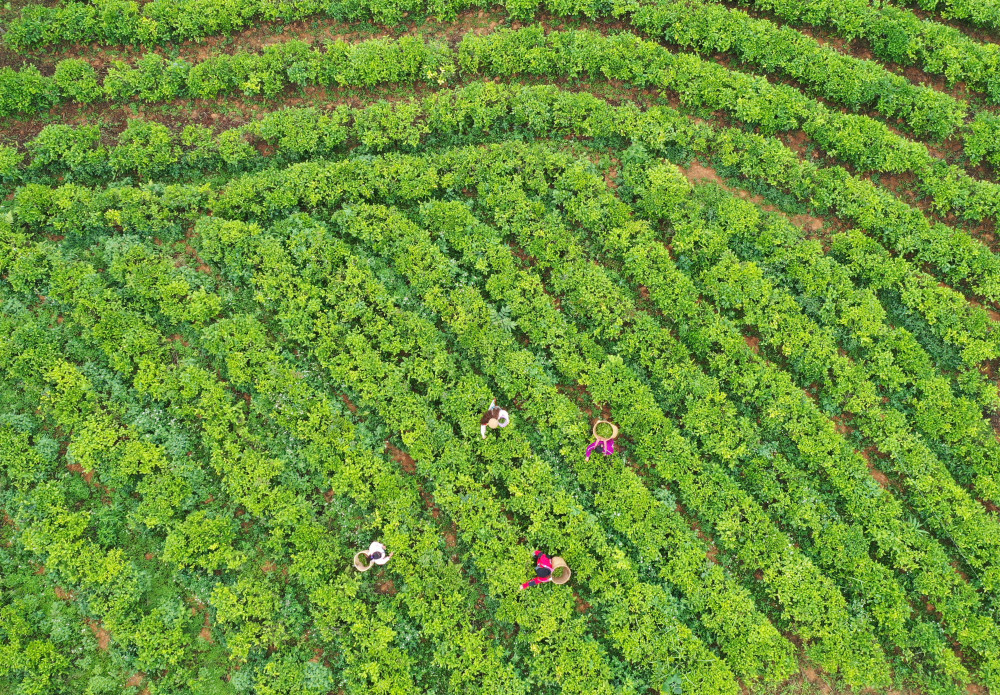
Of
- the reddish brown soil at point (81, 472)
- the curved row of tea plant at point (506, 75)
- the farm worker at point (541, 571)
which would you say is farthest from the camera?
the curved row of tea plant at point (506, 75)

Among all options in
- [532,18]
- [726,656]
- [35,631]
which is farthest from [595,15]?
[35,631]

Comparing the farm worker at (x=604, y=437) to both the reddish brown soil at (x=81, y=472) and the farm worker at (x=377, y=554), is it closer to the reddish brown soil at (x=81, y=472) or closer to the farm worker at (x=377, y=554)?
the farm worker at (x=377, y=554)

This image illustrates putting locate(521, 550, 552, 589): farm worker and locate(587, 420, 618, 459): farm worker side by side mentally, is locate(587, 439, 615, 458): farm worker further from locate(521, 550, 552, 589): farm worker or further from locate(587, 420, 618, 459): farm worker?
locate(521, 550, 552, 589): farm worker

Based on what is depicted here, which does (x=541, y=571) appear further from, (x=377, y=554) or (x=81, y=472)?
(x=81, y=472)

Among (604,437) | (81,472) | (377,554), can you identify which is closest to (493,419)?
(604,437)

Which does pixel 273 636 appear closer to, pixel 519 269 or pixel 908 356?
pixel 519 269

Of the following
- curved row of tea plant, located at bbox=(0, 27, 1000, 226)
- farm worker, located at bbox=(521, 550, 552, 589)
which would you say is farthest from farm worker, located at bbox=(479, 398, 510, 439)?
curved row of tea plant, located at bbox=(0, 27, 1000, 226)

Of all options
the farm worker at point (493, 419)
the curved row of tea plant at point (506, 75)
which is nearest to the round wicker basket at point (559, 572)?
the farm worker at point (493, 419)
